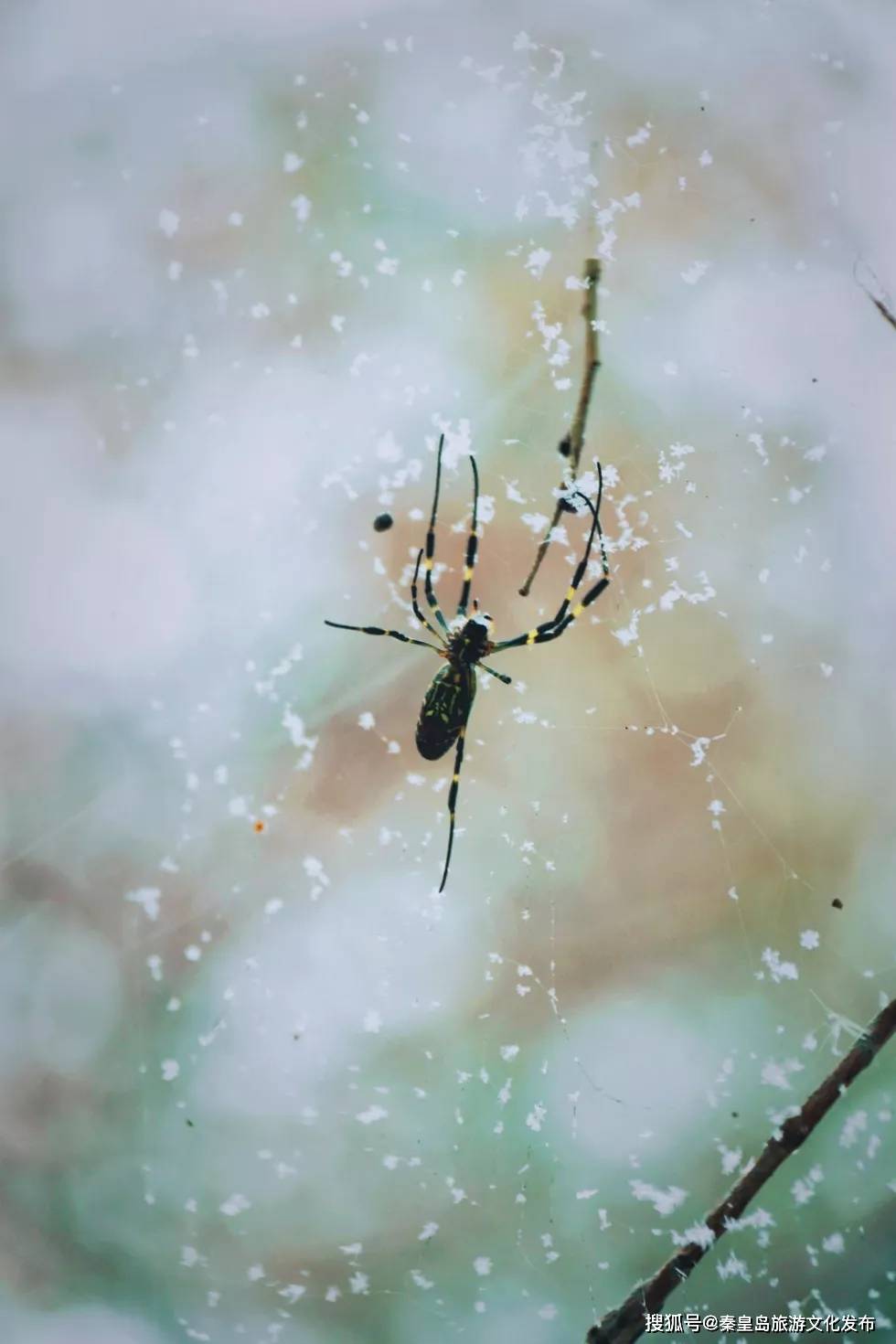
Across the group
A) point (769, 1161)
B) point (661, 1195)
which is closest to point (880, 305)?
point (769, 1161)

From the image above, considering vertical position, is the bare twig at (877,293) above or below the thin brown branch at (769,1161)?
above

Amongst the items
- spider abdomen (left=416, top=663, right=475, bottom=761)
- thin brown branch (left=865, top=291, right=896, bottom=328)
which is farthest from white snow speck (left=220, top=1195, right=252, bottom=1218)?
thin brown branch (left=865, top=291, right=896, bottom=328)

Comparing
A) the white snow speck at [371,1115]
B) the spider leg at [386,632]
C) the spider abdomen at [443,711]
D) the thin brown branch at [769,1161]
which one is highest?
the spider leg at [386,632]

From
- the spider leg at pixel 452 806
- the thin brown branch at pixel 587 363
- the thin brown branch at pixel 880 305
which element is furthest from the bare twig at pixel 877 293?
the spider leg at pixel 452 806

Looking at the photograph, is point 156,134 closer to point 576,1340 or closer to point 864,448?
point 864,448

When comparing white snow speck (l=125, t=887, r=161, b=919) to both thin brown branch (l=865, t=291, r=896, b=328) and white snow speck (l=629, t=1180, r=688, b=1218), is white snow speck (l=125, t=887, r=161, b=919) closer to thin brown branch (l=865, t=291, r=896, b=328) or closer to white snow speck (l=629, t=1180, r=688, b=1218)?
white snow speck (l=629, t=1180, r=688, b=1218)

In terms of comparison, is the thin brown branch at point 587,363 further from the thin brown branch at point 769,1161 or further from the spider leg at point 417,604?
the thin brown branch at point 769,1161
